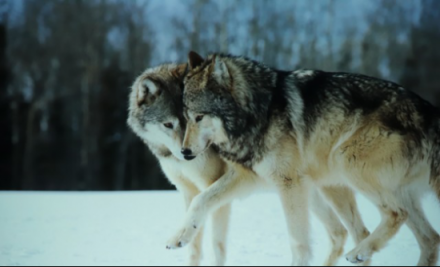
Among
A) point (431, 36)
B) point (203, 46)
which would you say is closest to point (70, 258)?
point (431, 36)

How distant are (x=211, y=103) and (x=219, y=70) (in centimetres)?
28

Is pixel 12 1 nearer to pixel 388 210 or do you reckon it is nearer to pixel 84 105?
pixel 84 105

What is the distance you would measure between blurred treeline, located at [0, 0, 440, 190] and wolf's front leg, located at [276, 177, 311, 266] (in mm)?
7555

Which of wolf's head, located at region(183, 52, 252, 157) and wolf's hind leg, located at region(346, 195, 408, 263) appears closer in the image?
wolf's hind leg, located at region(346, 195, 408, 263)

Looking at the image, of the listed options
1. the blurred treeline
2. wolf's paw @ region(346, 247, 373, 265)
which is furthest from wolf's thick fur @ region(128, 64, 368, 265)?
the blurred treeline

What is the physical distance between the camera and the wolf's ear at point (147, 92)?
470cm

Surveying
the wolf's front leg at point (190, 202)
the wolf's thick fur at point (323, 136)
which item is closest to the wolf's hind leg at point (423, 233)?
the wolf's thick fur at point (323, 136)

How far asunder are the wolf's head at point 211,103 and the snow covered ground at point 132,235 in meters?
0.70

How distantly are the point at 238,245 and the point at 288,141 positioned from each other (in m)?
2.17

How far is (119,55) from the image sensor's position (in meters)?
15.8

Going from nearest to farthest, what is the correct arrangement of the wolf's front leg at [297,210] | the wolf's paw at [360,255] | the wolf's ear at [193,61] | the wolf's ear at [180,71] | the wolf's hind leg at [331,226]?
the wolf's paw at [360,255] → the wolf's front leg at [297,210] → the wolf's ear at [193,61] → the wolf's ear at [180,71] → the wolf's hind leg at [331,226]

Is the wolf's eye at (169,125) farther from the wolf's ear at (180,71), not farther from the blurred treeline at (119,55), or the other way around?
the blurred treeline at (119,55)

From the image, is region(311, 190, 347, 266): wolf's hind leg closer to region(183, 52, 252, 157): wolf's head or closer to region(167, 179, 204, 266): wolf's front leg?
region(167, 179, 204, 266): wolf's front leg

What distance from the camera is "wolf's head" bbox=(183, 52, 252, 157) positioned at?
13.9 feet
